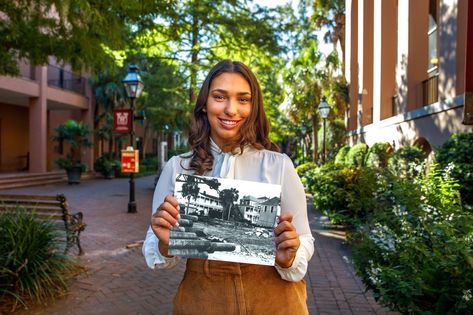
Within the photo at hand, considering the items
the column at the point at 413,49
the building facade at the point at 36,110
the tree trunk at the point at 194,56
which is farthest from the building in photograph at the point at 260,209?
the building facade at the point at 36,110

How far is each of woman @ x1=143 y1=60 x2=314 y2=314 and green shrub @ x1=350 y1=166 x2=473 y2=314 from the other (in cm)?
108

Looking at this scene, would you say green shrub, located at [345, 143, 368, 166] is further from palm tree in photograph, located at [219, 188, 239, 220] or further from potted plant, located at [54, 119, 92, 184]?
potted plant, located at [54, 119, 92, 184]

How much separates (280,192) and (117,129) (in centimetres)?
1182

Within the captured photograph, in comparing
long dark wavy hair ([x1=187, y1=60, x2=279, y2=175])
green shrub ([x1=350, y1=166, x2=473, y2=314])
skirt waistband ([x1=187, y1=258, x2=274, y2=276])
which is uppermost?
long dark wavy hair ([x1=187, y1=60, x2=279, y2=175])

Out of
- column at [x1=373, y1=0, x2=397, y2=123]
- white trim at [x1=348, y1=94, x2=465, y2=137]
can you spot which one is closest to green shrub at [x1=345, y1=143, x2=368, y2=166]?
white trim at [x1=348, y1=94, x2=465, y2=137]

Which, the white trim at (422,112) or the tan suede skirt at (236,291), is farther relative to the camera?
the white trim at (422,112)

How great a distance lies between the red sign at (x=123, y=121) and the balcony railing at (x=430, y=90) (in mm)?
8781

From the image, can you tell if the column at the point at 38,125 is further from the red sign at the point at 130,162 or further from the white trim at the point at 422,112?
the white trim at the point at 422,112

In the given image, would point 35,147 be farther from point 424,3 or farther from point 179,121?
point 424,3

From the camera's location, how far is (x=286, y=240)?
1.51 m

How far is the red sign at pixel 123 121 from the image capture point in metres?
12.8

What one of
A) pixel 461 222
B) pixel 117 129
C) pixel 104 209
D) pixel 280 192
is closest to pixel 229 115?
pixel 280 192

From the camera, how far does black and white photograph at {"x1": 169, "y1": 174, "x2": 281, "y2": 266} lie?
5.11 feet

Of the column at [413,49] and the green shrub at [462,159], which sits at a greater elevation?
the column at [413,49]
